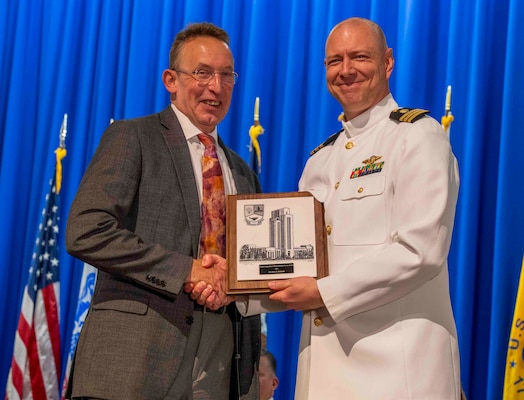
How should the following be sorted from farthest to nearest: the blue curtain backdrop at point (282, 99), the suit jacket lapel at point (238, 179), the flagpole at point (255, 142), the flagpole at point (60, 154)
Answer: the flagpole at point (60, 154), the flagpole at point (255, 142), the blue curtain backdrop at point (282, 99), the suit jacket lapel at point (238, 179)

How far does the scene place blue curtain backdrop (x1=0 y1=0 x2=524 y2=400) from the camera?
407 centimetres

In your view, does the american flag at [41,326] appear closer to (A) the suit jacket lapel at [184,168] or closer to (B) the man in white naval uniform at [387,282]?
(A) the suit jacket lapel at [184,168]

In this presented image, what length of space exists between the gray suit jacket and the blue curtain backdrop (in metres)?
2.12

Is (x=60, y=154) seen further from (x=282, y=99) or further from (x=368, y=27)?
(x=368, y=27)

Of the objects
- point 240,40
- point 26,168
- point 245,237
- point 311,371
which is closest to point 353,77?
point 245,237

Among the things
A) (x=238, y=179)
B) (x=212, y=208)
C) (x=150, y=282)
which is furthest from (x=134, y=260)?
(x=238, y=179)

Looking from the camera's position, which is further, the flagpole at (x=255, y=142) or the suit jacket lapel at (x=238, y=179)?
the flagpole at (x=255, y=142)

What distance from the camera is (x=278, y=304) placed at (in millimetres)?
2240

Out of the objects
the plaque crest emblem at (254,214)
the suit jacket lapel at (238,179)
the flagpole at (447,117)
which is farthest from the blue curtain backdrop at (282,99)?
the plaque crest emblem at (254,214)

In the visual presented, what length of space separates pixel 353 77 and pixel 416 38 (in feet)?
7.84

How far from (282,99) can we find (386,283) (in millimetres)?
3082

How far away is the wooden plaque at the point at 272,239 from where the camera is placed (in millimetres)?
2145

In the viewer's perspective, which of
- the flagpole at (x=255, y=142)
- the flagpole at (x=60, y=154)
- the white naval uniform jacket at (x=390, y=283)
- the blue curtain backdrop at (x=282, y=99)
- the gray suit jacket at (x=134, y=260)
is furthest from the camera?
the flagpole at (x=60, y=154)

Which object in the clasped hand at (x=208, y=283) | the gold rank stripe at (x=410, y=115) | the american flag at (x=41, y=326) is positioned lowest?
the american flag at (x=41, y=326)
